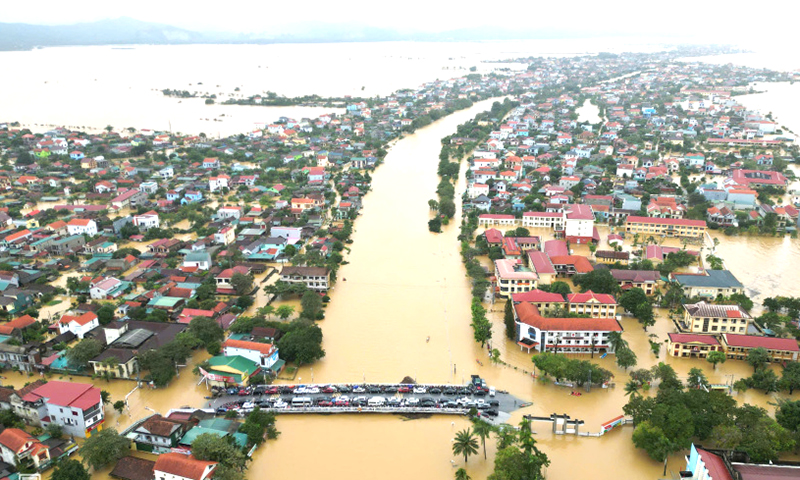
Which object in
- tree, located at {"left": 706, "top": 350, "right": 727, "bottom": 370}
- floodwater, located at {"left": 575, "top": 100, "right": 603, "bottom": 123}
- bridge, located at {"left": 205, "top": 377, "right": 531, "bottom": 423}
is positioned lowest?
bridge, located at {"left": 205, "top": 377, "right": 531, "bottom": 423}

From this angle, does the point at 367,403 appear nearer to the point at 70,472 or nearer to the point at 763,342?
the point at 70,472

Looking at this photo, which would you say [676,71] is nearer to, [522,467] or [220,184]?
[220,184]

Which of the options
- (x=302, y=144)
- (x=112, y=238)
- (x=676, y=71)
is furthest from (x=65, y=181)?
(x=676, y=71)

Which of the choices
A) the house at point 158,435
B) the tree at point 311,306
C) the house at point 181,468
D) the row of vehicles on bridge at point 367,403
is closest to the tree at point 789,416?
the row of vehicles on bridge at point 367,403

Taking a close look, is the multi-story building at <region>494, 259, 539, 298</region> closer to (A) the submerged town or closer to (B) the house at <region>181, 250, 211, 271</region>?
(A) the submerged town

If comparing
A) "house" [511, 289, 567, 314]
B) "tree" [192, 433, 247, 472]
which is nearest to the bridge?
"tree" [192, 433, 247, 472]

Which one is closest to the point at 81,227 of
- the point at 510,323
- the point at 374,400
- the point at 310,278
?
the point at 310,278
